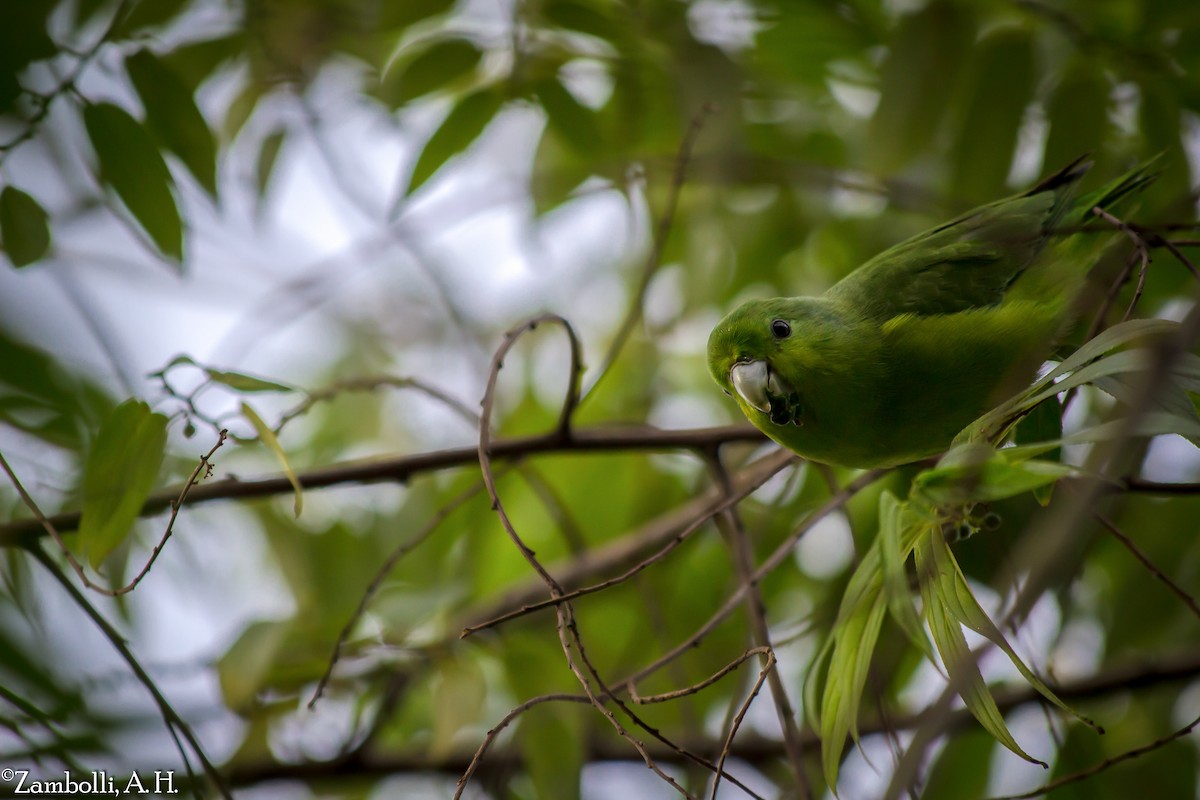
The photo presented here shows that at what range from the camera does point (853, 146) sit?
3.32 meters

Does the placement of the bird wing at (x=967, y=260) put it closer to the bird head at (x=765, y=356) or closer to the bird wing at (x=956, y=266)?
the bird wing at (x=956, y=266)

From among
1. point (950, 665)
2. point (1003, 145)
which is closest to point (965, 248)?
point (1003, 145)

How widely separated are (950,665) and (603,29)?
6.81 ft

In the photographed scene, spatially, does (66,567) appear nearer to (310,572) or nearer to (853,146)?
(310,572)

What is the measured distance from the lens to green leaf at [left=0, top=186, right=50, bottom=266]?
70.9 inches

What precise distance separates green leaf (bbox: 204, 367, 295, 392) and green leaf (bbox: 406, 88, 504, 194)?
1.02m

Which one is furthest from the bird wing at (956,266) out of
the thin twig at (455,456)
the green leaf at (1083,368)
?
the green leaf at (1083,368)

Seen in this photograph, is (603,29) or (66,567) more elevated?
(603,29)

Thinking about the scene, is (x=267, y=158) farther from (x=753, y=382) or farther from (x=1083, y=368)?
(x=1083, y=368)

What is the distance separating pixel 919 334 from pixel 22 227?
198 cm

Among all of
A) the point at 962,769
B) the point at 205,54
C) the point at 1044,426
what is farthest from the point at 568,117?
the point at 962,769

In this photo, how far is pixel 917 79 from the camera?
2535mm

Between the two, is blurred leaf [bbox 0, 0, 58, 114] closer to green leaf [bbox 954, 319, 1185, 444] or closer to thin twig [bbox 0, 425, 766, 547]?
thin twig [bbox 0, 425, 766, 547]

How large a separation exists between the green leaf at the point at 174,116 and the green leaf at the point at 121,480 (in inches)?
28.3
